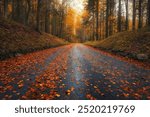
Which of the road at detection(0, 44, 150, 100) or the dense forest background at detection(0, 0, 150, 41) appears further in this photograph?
the dense forest background at detection(0, 0, 150, 41)

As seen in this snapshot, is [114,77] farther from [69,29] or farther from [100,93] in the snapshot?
[69,29]

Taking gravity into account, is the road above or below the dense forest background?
below

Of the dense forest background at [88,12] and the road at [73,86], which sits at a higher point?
the dense forest background at [88,12]

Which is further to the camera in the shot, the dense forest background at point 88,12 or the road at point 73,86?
the dense forest background at point 88,12

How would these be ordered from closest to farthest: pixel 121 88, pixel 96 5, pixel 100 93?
pixel 100 93, pixel 121 88, pixel 96 5

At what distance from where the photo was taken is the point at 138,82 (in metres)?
6.19

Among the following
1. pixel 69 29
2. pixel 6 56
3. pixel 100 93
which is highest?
pixel 69 29

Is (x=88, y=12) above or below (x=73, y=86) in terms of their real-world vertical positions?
above

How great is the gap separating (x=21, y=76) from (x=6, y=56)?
14.6 feet

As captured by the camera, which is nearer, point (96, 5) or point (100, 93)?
point (100, 93)

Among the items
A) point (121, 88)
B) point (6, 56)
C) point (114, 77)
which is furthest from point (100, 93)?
point (6, 56)

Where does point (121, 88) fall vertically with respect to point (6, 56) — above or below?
below

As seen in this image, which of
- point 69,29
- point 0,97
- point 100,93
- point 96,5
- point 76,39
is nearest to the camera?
point 0,97

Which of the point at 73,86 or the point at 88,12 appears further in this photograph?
the point at 88,12
